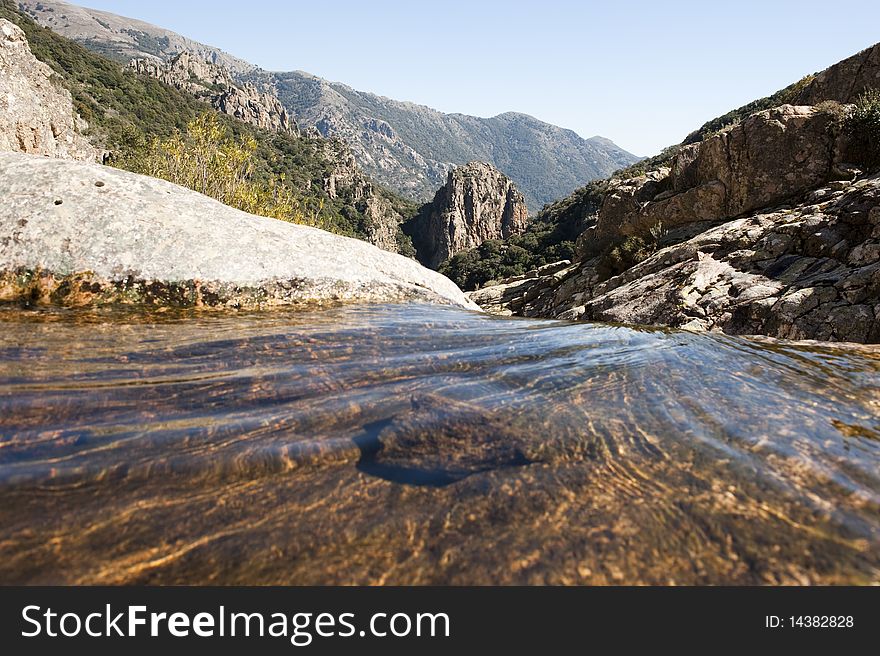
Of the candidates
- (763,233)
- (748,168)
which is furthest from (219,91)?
(763,233)

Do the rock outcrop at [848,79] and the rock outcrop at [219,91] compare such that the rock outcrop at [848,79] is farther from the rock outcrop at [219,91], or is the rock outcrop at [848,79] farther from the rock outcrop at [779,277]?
the rock outcrop at [219,91]

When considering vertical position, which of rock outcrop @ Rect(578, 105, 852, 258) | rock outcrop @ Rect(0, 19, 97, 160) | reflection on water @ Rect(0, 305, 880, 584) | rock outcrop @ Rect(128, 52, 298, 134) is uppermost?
rock outcrop @ Rect(128, 52, 298, 134)

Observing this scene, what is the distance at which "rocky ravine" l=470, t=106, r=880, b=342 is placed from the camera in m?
7.78

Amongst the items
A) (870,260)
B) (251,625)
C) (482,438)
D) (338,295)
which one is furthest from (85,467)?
(870,260)

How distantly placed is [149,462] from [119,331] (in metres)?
2.98

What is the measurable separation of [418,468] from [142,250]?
5.44m

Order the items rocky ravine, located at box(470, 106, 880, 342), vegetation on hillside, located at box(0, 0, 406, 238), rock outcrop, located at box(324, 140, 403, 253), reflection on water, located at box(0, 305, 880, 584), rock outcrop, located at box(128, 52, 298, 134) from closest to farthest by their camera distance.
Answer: reflection on water, located at box(0, 305, 880, 584) < rocky ravine, located at box(470, 106, 880, 342) < vegetation on hillside, located at box(0, 0, 406, 238) < rock outcrop, located at box(324, 140, 403, 253) < rock outcrop, located at box(128, 52, 298, 134)

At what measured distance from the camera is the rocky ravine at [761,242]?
25.5ft

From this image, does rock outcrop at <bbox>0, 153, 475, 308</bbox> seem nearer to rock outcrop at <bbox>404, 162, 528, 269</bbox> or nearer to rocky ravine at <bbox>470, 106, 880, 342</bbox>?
rocky ravine at <bbox>470, 106, 880, 342</bbox>

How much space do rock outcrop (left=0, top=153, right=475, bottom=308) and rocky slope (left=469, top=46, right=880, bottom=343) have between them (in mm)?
6491

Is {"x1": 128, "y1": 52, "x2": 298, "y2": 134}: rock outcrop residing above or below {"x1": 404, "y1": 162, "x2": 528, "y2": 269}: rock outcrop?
above

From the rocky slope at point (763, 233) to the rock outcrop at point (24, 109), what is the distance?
1881 cm

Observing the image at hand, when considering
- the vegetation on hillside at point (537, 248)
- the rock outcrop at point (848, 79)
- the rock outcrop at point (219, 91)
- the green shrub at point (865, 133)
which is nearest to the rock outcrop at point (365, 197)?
the rock outcrop at point (219, 91)

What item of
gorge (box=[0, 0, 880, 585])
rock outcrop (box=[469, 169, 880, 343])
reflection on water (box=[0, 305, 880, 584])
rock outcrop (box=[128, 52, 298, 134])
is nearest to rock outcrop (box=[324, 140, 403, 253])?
rock outcrop (box=[128, 52, 298, 134])
